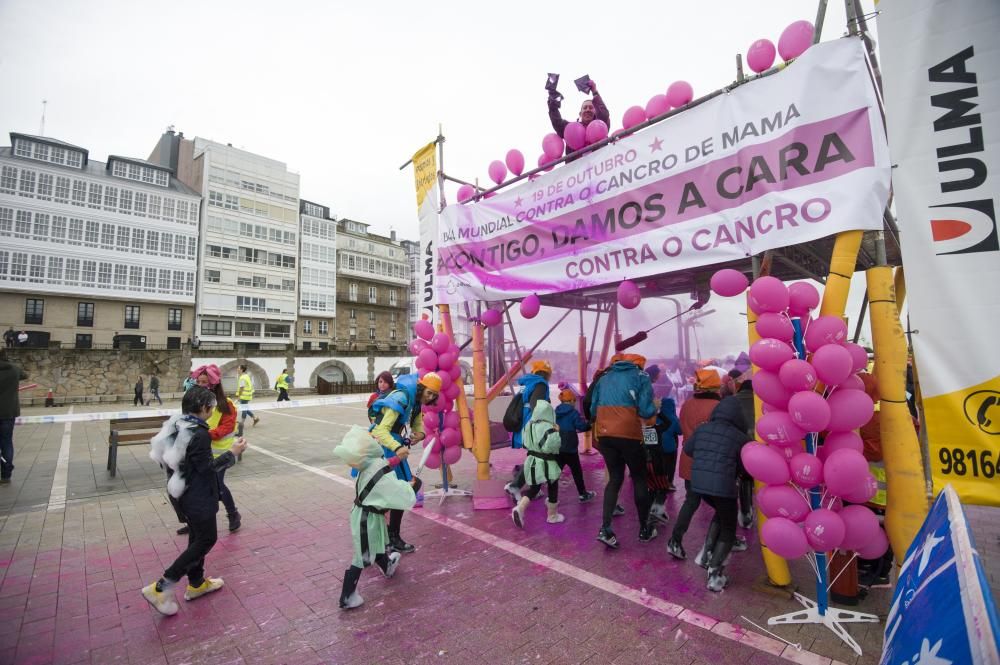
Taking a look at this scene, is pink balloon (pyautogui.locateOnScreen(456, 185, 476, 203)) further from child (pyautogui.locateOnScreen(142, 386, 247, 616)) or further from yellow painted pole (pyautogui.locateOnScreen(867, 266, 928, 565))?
yellow painted pole (pyautogui.locateOnScreen(867, 266, 928, 565))

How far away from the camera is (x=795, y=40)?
3.74 meters

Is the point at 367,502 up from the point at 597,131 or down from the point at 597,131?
down

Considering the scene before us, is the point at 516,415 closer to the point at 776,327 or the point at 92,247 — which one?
the point at 776,327

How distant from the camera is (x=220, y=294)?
1569 inches

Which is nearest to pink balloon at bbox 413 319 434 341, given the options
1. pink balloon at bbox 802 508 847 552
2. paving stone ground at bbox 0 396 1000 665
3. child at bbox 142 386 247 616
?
paving stone ground at bbox 0 396 1000 665

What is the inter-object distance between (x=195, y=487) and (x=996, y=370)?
18.5 ft

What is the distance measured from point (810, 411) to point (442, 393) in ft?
14.4

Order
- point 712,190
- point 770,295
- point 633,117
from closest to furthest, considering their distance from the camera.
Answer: point 770,295
point 712,190
point 633,117

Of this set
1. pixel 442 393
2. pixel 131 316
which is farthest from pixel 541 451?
pixel 131 316

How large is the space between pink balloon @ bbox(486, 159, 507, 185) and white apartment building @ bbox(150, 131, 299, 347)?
41.6 m

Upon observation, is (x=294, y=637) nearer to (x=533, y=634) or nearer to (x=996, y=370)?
(x=533, y=634)

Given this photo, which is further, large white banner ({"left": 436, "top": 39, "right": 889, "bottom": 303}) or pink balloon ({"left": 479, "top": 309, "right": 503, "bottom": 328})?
pink balloon ({"left": 479, "top": 309, "right": 503, "bottom": 328})

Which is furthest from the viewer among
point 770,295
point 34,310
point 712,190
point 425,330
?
point 34,310

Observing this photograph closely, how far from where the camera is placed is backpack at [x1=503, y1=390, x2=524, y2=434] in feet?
19.1
